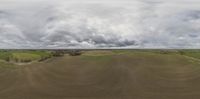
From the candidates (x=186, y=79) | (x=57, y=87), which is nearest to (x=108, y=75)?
(x=57, y=87)

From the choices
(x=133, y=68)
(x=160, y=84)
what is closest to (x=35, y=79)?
(x=133, y=68)

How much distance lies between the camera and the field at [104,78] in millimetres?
26156

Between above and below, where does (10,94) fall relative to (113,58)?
below

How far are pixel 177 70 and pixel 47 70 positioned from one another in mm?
9555

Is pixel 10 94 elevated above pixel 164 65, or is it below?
below

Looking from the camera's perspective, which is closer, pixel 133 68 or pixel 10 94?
pixel 10 94

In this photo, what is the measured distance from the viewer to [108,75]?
27.6 m

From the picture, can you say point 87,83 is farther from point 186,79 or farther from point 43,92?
point 186,79

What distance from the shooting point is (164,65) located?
2805 centimetres

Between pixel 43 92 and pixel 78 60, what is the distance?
3.71 meters

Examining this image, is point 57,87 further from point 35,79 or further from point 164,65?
point 164,65

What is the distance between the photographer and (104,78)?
2734cm

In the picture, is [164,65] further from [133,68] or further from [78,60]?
[78,60]

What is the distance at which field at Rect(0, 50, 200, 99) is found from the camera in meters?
26.2
